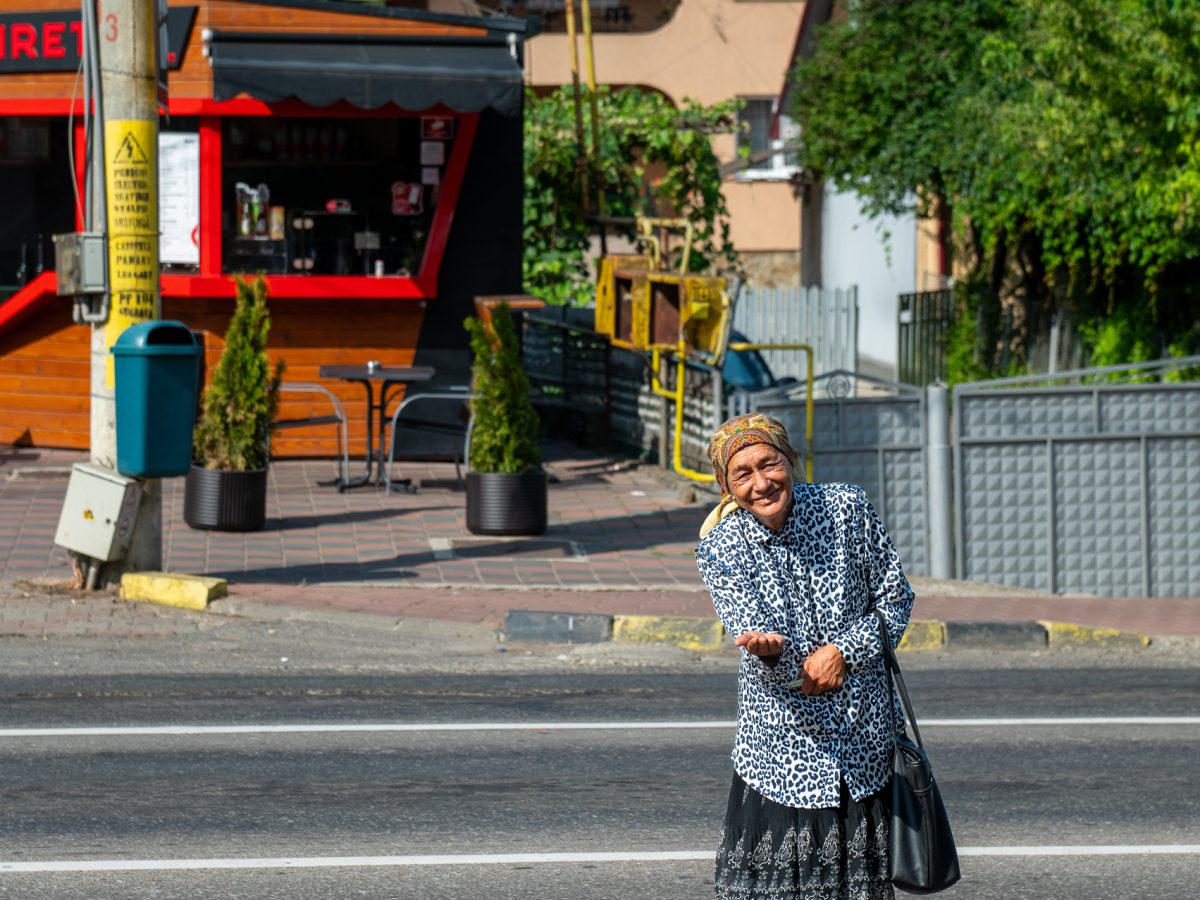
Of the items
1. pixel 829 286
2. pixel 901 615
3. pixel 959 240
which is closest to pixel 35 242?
pixel 959 240

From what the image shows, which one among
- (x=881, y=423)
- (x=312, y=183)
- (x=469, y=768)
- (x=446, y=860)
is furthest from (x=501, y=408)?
(x=446, y=860)

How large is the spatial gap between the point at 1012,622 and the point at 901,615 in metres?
6.39

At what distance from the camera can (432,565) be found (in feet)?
40.1

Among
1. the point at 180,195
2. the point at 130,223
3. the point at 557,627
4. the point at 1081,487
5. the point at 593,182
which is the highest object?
the point at 593,182

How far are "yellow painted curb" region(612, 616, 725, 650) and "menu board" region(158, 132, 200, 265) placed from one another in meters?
7.20

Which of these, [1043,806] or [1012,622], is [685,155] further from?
[1043,806]

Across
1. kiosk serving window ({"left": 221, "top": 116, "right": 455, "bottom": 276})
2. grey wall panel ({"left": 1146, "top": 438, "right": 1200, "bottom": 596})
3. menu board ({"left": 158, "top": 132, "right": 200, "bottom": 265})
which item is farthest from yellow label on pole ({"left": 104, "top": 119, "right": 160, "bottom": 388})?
grey wall panel ({"left": 1146, "top": 438, "right": 1200, "bottom": 596})

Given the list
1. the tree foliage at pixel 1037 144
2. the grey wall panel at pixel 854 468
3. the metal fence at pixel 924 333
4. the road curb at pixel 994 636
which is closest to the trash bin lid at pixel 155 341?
the grey wall panel at pixel 854 468

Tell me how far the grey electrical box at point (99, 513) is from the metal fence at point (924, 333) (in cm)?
1702

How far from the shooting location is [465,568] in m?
12.2

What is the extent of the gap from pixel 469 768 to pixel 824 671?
3368 mm

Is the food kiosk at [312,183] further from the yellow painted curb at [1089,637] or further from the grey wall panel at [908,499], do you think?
the yellow painted curb at [1089,637]

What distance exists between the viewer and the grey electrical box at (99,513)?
10.9 m

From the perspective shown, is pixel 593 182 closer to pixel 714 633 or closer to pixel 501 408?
pixel 501 408
